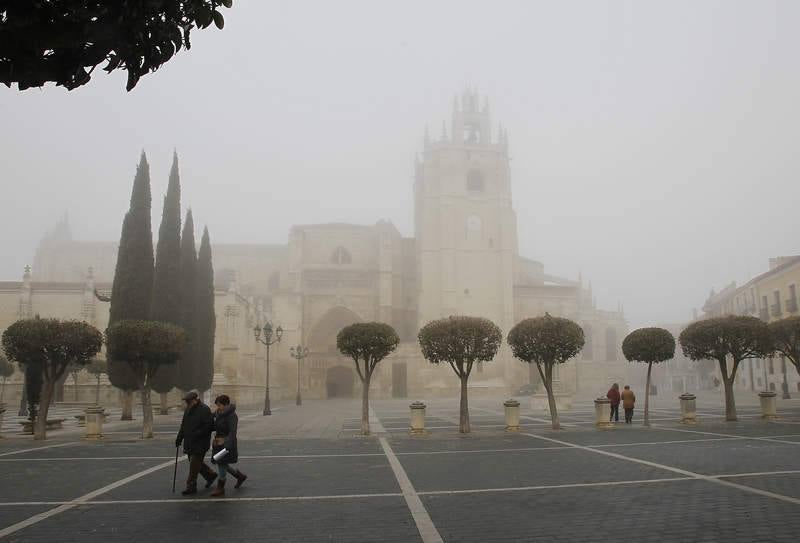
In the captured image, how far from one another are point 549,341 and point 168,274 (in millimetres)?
16122

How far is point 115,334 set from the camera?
634 inches

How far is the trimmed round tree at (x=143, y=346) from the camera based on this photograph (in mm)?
15977

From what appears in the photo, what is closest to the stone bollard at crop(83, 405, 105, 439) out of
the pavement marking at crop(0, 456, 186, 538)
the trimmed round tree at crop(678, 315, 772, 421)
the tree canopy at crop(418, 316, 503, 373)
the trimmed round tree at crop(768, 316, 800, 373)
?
the pavement marking at crop(0, 456, 186, 538)

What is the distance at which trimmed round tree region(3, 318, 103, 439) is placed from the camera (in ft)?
49.7

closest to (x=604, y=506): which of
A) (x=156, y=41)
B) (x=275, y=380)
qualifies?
(x=156, y=41)

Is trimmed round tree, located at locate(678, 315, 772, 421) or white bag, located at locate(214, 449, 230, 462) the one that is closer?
white bag, located at locate(214, 449, 230, 462)

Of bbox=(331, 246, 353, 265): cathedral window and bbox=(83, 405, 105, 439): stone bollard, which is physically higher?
bbox=(331, 246, 353, 265): cathedral window

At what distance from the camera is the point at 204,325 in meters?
28.7

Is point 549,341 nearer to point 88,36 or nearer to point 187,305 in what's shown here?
point 88,36

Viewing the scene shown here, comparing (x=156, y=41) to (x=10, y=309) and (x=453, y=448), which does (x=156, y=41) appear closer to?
(x=453, y=448)

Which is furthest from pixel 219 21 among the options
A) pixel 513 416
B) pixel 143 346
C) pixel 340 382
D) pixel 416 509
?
pixel 340 382

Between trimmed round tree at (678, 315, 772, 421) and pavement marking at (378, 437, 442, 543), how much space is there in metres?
12.0

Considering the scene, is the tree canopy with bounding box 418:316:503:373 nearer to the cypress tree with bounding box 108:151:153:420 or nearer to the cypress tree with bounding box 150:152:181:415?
the cypress tree with bounding box 108:151:153:420

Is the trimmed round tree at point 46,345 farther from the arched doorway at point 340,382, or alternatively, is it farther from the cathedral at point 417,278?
the arched doorway at point 340,382
